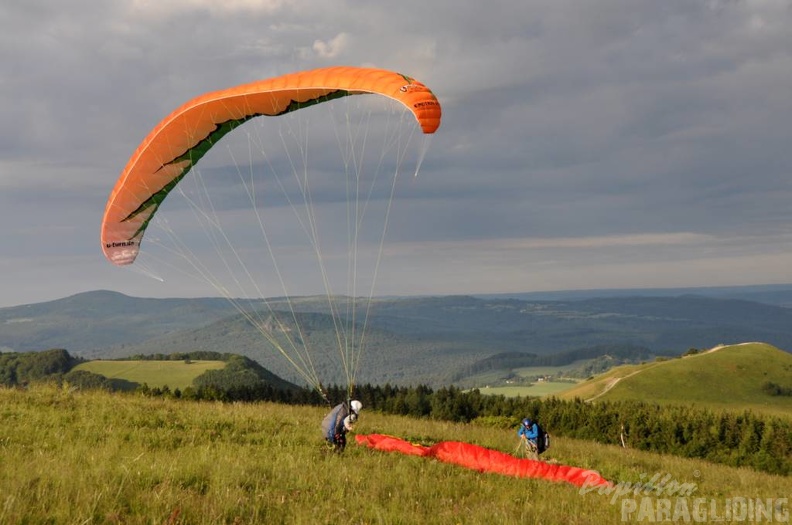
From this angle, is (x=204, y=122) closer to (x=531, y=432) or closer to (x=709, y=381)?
(x=531, y=432)

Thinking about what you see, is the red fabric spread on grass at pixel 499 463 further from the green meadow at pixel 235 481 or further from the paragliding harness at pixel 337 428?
the paragliding harness at pixel 337 428

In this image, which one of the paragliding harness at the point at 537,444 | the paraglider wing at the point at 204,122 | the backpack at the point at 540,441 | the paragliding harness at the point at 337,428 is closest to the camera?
the paragliding harness at the point at 337,428

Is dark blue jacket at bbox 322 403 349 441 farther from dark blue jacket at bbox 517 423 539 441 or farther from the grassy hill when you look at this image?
the grassy hill

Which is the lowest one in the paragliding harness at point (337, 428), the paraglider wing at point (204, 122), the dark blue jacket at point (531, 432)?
the dark blue jacket at point (531, 432)

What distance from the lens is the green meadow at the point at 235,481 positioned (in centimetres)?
603

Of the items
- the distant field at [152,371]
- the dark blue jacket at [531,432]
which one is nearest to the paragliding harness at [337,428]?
the dark blue jacket at [531,432]

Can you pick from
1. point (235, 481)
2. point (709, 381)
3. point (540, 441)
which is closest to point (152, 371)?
point (709, 381)

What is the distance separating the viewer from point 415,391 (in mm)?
77125

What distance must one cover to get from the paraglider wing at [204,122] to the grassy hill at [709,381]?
124 meters

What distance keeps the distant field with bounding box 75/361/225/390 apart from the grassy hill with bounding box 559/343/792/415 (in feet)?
390

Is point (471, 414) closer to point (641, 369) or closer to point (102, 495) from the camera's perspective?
point (102, 495)

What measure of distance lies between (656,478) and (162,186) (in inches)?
635

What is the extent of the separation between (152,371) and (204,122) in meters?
185

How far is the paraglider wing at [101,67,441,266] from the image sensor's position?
1275 cm
